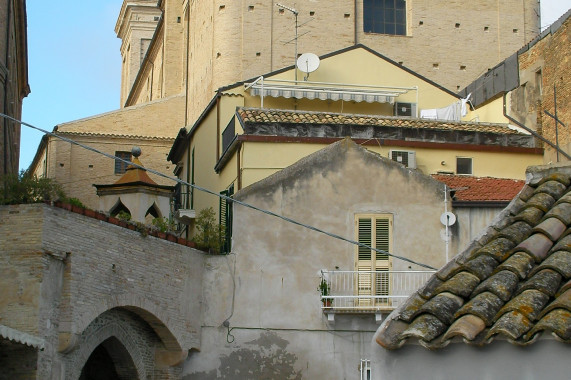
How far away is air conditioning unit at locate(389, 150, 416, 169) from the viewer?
25984 mm

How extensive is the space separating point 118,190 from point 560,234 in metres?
18.1

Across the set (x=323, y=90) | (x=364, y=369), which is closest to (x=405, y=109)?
(x=323, y=90)

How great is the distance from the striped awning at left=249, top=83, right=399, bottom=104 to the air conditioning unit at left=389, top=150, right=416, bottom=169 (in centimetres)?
492

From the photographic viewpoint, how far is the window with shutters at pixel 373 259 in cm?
2206

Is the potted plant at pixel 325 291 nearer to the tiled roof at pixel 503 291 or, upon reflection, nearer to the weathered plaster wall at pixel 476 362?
the tiled roof at pixel 503 291

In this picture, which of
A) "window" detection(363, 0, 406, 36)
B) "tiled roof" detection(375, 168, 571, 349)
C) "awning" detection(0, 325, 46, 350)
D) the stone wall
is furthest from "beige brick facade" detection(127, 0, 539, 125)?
"tiled roof" detection(375, 168, 571, 349)

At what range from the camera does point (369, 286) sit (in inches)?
871

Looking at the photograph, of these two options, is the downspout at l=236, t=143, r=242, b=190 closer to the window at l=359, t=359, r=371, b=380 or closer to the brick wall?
the window at l=359, t=359, r=371, b=380

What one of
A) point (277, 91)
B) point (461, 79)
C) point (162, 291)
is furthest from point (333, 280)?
point (461, 79)

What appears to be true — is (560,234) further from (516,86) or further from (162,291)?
(516,86)

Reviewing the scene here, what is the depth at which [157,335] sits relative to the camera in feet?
69.0

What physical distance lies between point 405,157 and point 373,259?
15.0ft

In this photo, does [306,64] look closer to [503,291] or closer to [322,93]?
[322,93]

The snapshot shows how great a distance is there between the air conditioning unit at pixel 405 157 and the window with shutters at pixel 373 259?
12.1ft
